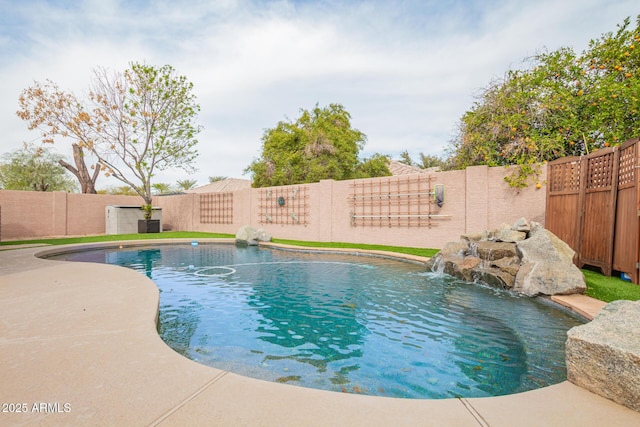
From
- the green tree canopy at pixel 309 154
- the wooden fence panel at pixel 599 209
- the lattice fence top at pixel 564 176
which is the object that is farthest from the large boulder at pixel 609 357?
the green tree canopy at pixel 309 154

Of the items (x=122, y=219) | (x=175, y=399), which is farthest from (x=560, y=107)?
(x=122, y=219)

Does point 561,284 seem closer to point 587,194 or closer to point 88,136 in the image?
point 587,194

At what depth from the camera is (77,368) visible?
2318 mm

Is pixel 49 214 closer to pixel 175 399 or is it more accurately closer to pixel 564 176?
pixel 175 399

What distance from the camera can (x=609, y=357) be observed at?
2115 mm

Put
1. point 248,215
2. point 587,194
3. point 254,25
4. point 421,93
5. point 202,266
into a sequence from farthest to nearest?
1. point 248,215
2. point 421,93
3. point 254,25
4. point 202,266
5. point 587,194

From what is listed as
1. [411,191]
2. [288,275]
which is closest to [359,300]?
[288,275]

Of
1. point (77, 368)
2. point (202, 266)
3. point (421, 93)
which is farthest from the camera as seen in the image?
point (421, 93)

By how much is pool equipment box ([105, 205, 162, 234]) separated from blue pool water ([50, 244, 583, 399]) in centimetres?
1236

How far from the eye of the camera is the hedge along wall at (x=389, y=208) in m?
9.45

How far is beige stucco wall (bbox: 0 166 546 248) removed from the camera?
31.0ft

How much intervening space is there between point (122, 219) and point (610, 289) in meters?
19.9

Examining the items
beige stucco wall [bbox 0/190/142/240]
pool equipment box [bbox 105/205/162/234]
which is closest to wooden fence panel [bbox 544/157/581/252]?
pool equipment box [bbox 105/205/162/234]

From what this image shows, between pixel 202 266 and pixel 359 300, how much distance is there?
195 inches
